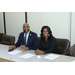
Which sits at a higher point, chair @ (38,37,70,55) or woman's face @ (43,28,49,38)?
woman's face @ (43,28,49,38)

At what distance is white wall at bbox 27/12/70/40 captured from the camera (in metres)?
4.20

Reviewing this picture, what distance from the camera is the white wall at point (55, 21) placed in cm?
420

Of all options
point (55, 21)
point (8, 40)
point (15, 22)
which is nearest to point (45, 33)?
point (8, 40)

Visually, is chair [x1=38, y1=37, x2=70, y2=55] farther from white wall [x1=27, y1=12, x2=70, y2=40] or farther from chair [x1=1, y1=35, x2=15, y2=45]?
white wall [x1=27, y1=12, x2=70, y2=40]

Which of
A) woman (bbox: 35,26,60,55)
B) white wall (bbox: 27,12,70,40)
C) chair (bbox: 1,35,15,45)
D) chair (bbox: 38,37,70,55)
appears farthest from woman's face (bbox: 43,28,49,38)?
white wall (bbox: 27,12,70,40)

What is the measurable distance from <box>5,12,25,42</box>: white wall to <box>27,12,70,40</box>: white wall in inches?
25.6

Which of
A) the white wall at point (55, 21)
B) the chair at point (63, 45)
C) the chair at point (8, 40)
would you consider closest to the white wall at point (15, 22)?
the white wall at point (55, 21)

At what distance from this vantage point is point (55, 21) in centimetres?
442

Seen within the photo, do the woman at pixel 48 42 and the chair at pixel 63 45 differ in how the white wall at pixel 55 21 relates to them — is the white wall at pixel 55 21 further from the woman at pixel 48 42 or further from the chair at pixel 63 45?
the woman at pixel 48 42

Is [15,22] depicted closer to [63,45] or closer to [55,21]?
[55,21]

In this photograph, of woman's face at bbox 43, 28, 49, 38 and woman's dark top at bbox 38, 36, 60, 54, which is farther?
woman's face at bbox 43, 28, 49, 38

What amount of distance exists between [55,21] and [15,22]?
2.36 m
